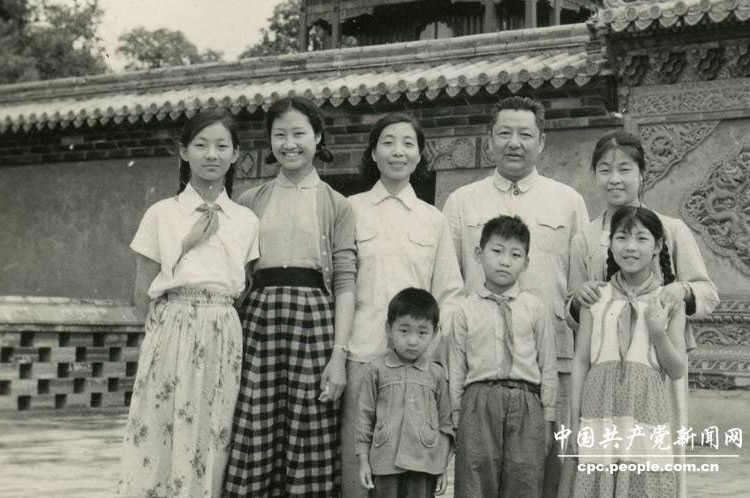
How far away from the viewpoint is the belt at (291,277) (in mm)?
3672

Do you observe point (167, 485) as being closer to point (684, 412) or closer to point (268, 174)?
point (684, 412)

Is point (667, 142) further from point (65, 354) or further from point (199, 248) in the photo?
point (199, 248)

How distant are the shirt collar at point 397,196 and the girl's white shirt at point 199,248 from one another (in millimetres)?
452

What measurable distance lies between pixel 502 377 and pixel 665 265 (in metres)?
0.71

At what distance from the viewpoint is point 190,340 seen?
11.9 ft

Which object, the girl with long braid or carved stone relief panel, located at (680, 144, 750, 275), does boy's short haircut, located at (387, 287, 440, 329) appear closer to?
the girl with long braid

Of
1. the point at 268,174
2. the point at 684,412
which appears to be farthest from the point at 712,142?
the point at 684,412

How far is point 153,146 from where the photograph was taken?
36.0ft

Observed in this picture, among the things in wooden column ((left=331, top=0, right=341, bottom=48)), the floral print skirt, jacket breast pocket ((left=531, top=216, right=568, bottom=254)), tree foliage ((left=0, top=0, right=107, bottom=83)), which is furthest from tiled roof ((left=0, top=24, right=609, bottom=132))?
tree foliage ((left=0, top=0, right=107, bottom=83))

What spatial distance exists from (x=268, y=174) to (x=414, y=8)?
5614 mm

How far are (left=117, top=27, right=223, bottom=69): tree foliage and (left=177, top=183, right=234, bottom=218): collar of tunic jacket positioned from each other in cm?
2372

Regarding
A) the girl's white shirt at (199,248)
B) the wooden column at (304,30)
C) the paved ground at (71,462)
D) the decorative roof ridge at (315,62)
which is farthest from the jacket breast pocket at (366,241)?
the wooden column at (304,30)

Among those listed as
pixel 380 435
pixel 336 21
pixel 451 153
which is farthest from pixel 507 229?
pixel 336 21

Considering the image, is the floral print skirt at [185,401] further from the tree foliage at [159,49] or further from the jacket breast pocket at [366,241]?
the tree foliage at [159,49]
